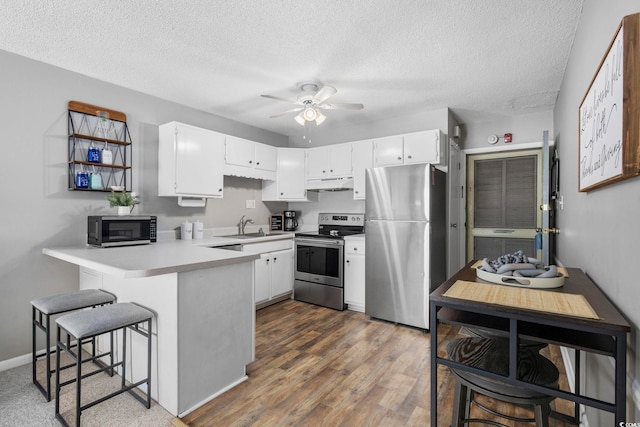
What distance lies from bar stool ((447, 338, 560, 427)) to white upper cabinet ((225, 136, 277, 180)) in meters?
3.10

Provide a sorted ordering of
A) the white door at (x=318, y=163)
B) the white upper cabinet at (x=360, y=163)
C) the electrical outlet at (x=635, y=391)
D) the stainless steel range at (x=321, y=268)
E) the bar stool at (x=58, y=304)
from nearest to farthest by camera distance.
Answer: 1. the electrical outlet at (x=635, y=391)
2. the bar stool at (x=58, y=304)
3. the stainless steel range at (x=321, y=268)
4. the white upper cabinet at (x=360, y=163)
5. the white door at (x=318, y=163)

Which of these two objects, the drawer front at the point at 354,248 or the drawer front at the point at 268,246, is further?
the drawer front at the point at 354,248

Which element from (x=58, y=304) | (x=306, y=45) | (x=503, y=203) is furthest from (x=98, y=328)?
(x=503, y=203)

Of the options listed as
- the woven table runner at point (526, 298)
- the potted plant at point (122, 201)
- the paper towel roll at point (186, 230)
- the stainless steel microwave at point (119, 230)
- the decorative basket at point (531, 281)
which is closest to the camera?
the woven table runner at point (526, 298)

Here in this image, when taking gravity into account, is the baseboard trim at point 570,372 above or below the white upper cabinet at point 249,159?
below

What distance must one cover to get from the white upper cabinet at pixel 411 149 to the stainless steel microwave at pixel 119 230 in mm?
2622

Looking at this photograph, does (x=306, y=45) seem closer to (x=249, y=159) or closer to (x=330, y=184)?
(x=249, y=159)

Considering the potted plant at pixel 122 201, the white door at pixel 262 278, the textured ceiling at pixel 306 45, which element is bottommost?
the white door at pixel 262 278

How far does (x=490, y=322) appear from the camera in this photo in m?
1.25

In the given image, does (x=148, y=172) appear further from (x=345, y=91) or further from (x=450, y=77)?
(x=450, y=77)

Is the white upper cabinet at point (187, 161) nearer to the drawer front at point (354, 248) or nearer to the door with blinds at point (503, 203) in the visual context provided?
the drawer front at point (354, 248)

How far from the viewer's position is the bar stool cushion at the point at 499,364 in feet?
3.79

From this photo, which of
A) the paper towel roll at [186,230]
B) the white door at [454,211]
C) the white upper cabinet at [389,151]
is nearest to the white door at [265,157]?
the paper towel roll at [186,230]

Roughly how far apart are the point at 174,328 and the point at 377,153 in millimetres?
2952
